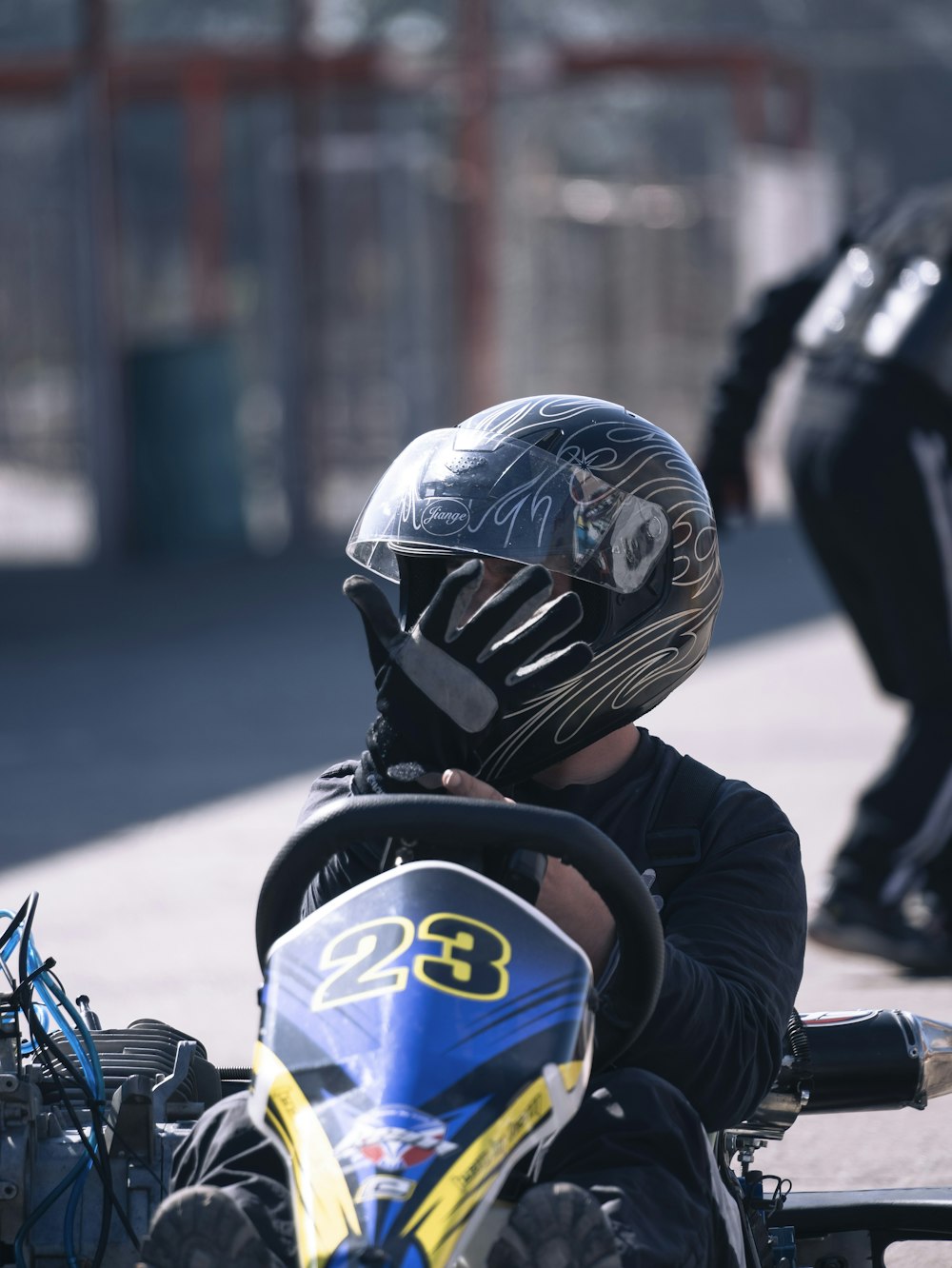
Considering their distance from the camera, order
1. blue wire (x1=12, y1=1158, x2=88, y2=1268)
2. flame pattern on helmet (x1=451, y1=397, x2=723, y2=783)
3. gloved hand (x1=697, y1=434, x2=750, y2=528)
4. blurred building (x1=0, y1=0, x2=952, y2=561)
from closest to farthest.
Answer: blue wire (x1=12, y1=1158, x2=88, y2=1268), flame pattern on helmet (x1=451, y1=397, x2=723, y2=783), gloved hand (x1=697, y1=434, x2=750, y2=528), blurred building (x1=0, y1=0, x2=952, y2=561)

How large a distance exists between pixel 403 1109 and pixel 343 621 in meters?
8.91

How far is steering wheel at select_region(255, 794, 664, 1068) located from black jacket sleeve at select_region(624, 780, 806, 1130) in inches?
3.5

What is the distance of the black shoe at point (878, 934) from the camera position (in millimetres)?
4664

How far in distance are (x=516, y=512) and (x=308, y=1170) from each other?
2.72ft

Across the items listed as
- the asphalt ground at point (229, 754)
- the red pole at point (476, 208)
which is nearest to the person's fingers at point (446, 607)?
the asphalt ground at point (229, 754)

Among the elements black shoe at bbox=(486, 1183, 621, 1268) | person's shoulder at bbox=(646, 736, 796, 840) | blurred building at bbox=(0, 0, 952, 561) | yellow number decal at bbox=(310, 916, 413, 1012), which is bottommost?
blurred building at bbox=(0, 0, 952, 561)

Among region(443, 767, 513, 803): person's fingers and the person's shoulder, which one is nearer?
region(443, 767, 513, 803): person's fingers

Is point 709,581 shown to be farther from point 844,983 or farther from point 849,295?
point 849,295

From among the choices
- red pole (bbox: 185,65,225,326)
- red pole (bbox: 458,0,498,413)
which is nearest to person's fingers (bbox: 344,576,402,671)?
red pole (bbox: 458,0,498,413)

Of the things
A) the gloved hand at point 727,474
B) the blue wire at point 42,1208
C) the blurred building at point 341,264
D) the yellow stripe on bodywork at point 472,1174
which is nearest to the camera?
the yellow stripe on bodywork at point 472,1174

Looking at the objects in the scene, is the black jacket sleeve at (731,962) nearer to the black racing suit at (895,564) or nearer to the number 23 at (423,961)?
the number 23 at (423,961)

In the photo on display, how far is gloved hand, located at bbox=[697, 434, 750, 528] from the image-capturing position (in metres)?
5.15

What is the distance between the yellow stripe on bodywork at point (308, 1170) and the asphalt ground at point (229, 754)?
4.68 feet

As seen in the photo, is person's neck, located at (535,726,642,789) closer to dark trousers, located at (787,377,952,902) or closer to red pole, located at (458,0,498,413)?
dark trousers, located at (787,377,952,902)
